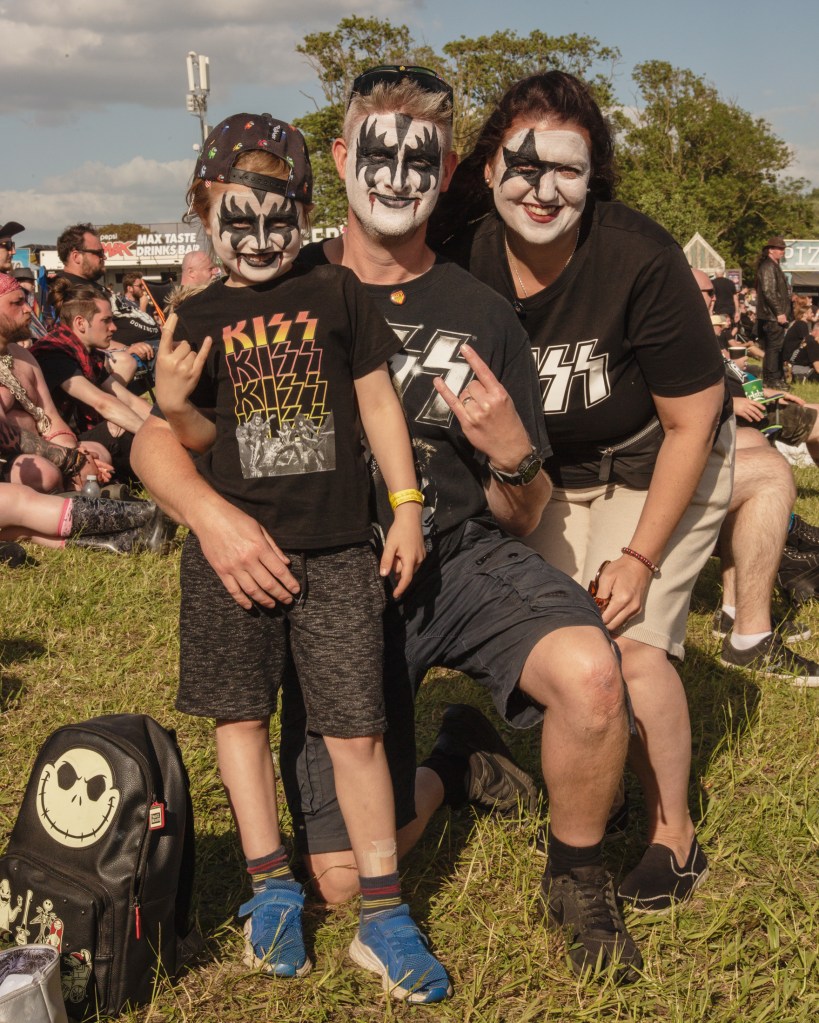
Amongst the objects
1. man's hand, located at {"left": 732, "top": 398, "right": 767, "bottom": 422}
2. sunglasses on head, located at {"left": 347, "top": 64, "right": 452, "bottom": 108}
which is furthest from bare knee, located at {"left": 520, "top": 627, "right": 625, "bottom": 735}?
man's hand, located at {"left": 732, "top": 398, "right": 767, "bottom": 422}

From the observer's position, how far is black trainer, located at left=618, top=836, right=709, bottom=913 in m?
2.90

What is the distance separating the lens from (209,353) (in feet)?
8.51

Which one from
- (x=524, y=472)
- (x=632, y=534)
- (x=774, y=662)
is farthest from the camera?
(x=774, y=662)

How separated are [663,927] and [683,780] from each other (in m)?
0.41

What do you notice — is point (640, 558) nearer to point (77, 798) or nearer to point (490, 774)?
point (490, 774)

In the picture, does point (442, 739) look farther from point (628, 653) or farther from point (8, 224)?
point (8, 224)

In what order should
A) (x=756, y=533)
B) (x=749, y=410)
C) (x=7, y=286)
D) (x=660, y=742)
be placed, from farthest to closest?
1. (x=7, y=286)
2. (x=749, y=410)
3. (x=756, y=533)
4. (x=660, y=742)

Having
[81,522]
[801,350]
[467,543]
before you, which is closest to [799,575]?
[467,543]

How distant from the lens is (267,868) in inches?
104

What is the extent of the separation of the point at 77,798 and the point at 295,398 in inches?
42.3

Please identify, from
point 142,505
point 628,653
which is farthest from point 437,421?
point 142,505

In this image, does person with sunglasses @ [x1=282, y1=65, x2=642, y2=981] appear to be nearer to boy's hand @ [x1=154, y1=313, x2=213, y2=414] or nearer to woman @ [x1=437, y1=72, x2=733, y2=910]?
woman @ [x1=437, y1=72, x2=733, y2=910]

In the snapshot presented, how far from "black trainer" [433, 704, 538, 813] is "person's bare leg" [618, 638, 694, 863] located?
1.70 ft

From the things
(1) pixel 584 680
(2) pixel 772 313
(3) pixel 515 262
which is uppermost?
(2) pixel 772 313
